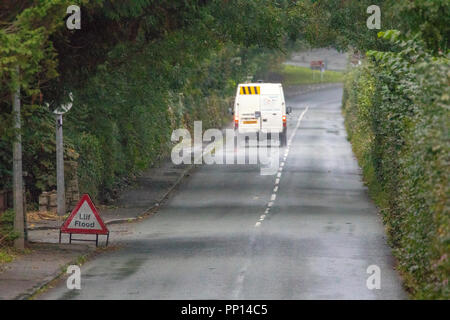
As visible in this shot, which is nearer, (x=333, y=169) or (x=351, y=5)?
(x=351, y=5)

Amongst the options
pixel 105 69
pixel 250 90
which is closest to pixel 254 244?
pixel 105 69

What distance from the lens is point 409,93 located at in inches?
724

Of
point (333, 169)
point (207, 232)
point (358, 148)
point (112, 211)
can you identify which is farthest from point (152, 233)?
point (358, 148)

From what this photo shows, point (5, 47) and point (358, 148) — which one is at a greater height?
point (5, 47)

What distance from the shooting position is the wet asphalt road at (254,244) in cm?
1653

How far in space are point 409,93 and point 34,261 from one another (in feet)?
25.5

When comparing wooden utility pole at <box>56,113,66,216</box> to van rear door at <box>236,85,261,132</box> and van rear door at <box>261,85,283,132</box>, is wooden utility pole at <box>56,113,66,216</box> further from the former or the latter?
van rear door at <box>261,85,283,132</box>

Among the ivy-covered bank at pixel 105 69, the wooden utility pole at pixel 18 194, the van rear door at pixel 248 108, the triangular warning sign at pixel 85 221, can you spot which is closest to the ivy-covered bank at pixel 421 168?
the ivy-covered bank at pixel 105 69

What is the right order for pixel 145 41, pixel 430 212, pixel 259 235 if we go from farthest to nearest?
pixel 145 41 < pixel 259 235 < pixel 430 212

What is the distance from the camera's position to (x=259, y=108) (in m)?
50.2

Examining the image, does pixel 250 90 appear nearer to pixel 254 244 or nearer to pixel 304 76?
pixel 254 244

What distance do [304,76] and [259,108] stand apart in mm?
66904

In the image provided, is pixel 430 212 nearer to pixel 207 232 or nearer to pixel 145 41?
pixel 207 232

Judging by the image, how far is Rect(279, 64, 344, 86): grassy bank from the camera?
111 metres
